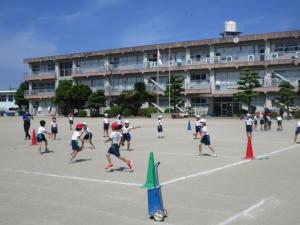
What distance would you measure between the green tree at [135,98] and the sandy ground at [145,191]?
40.5 metres

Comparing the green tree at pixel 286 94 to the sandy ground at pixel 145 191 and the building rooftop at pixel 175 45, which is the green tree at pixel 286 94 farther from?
the sandy ground at pixel 145 191

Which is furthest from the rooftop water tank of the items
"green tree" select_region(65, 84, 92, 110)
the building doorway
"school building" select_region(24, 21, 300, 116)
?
"green tree" select_region(65, 84, 92, 110)

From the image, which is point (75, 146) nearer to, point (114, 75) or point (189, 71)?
point (189, 71)

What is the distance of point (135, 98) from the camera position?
185 ft

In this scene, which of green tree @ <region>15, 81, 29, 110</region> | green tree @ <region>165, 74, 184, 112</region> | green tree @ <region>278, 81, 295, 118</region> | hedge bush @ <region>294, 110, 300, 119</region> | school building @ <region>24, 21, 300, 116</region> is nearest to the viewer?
green tree @ <region>278, 81, 295, 118</region>

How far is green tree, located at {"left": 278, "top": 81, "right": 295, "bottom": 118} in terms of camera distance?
155 ft

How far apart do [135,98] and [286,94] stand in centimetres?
1918

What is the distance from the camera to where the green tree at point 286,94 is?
155 feet

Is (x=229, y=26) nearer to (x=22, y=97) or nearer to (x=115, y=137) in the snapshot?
(x=22, y=97)

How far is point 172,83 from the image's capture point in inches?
2154

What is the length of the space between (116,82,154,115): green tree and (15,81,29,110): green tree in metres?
33.0

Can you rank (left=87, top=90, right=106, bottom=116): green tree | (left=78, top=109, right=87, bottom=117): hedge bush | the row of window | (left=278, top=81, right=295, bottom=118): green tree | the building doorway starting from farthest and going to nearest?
the row of window, (left=78, top=109, right=87, bottom=117): hedge bush, (left=87, top=90, right=106, bottom=116): green tree, the building doorway, (left=278, top=81, right=295, bottom=118): green tree

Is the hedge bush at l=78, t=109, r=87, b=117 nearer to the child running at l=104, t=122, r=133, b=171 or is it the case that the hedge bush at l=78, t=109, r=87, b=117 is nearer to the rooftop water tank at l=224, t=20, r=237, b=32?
the rooftop water tank at l=224, t=20, r=237, b=32

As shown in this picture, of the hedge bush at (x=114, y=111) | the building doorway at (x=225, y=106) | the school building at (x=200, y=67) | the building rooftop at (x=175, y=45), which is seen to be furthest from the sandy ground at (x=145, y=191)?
the hedge bush at (x=114, y=111)
